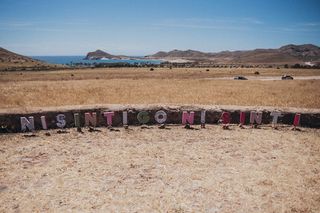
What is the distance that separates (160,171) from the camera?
824 cm

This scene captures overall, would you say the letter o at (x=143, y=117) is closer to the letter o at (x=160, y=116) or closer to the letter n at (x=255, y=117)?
the letter o at (x=160, y=116)

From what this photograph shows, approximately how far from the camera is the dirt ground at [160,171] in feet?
21.7

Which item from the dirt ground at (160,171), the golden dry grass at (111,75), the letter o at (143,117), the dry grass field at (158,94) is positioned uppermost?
the letter o at (143,117)

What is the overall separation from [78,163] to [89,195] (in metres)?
2.00

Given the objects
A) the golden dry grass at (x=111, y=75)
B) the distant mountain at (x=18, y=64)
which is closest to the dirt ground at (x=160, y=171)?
the golden dry grass at (x=111, y=75)

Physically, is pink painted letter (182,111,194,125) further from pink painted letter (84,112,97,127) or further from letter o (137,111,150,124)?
pink painted letter (84,112,97,127)

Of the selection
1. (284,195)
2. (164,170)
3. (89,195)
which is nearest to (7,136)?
(89,195)

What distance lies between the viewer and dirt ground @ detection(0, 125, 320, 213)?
6625mm

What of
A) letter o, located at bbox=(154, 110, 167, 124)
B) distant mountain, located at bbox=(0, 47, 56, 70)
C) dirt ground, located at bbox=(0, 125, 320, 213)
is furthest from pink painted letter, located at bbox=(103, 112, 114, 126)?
distant mountain, located at bbox=(0, 47, 56, 70)

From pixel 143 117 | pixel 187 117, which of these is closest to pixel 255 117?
pixel 187 117

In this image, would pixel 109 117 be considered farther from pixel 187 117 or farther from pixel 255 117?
pixel 255 117

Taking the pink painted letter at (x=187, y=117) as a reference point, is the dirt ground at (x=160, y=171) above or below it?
below

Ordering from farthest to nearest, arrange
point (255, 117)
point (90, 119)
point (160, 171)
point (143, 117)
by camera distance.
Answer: point (255, 117) < point (143, 117) < point (90, 119) < point (160, 171)

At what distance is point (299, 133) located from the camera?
12.1 metres
